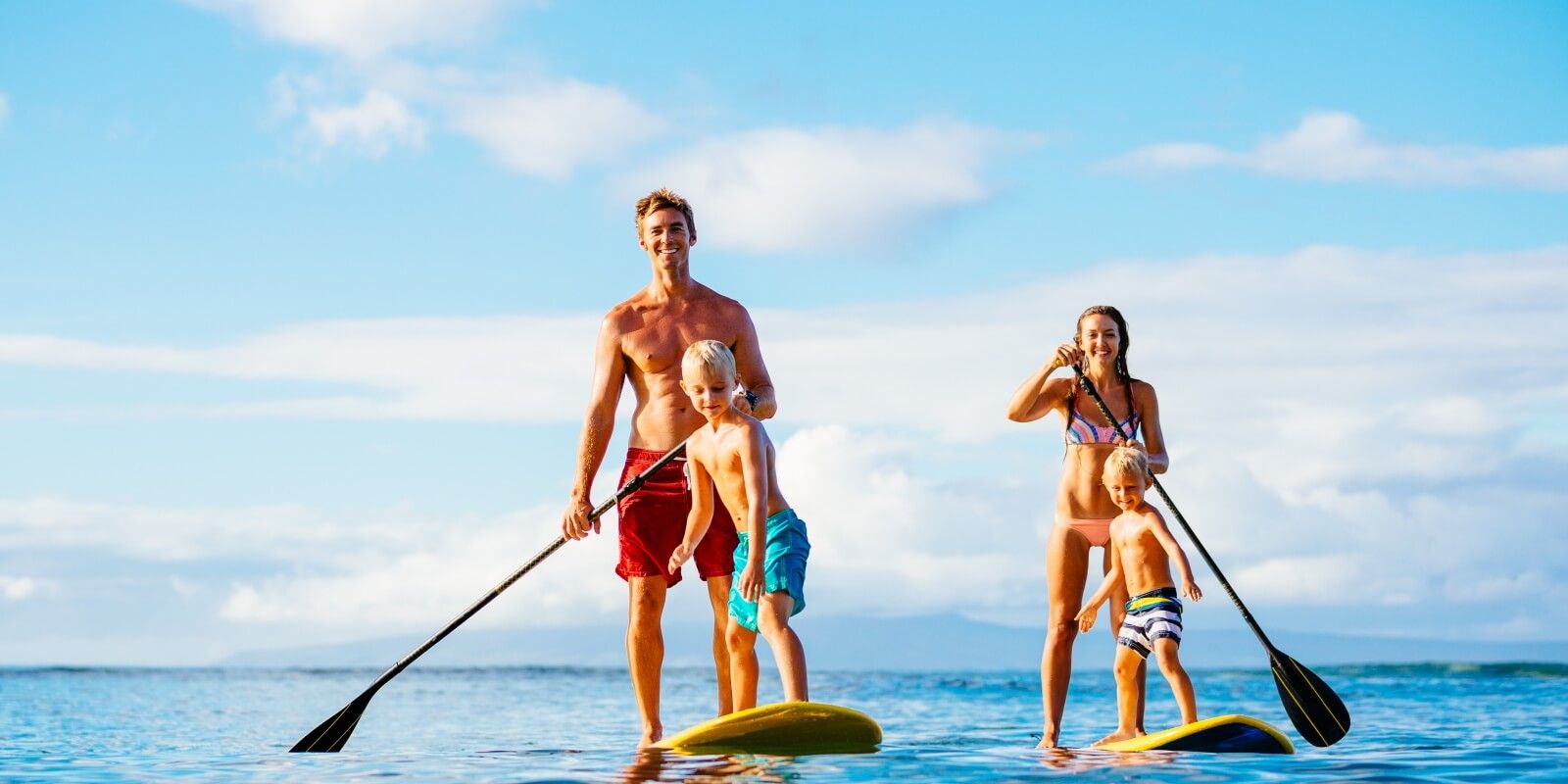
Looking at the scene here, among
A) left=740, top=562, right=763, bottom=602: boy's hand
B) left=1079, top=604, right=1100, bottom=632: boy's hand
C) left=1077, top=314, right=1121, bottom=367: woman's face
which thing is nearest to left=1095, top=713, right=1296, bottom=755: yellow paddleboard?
left=1079, top=604, right=1100, bottom=632: boy's hand

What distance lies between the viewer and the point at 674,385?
757 centimetres

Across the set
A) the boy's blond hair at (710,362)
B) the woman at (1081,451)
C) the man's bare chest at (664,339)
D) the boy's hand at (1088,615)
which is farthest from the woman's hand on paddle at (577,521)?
the boy's hand at (1088,615)

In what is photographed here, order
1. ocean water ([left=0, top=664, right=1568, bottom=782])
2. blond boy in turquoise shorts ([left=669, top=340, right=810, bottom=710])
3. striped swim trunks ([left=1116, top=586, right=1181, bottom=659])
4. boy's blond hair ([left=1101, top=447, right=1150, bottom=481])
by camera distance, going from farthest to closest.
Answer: boy's blond hair ([left=1101, top=447, right=1150, bottom=481])
striped swim trunks ([left=1116, top=586, right=1181, bottom=659])
blond boy in turquoise shorts ([left=669, top=340, right=810, bottom=710])
ocean water ([left=0, top=664, right=1568, bottom=782])

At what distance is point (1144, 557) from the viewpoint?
291 inches

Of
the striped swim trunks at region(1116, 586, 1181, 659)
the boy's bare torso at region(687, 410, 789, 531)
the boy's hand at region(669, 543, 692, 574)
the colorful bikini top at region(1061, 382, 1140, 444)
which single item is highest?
the colorful bikini top at region(1061, 382, 1140, 444)

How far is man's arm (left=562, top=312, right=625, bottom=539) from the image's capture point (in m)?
7.61

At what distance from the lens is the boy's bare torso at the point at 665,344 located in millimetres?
7531

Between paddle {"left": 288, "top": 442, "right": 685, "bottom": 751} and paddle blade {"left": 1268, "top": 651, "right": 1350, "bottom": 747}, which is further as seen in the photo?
paddle blade {"left": 1268, "top": 651, "right": 1350, "bottom": 747}

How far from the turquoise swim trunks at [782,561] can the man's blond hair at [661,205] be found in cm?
172

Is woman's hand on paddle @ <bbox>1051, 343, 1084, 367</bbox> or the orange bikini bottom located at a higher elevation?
woman's hand on paddle @ <bbox>1051, 343, 1084, 367</bbox>

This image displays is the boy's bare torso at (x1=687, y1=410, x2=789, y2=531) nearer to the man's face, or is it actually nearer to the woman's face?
the man's face

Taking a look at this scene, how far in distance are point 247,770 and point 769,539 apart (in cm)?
266

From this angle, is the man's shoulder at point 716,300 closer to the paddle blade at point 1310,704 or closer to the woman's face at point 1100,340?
the woman's face at point 1100,340

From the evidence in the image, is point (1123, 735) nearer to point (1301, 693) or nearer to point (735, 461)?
point (1301, 693)
